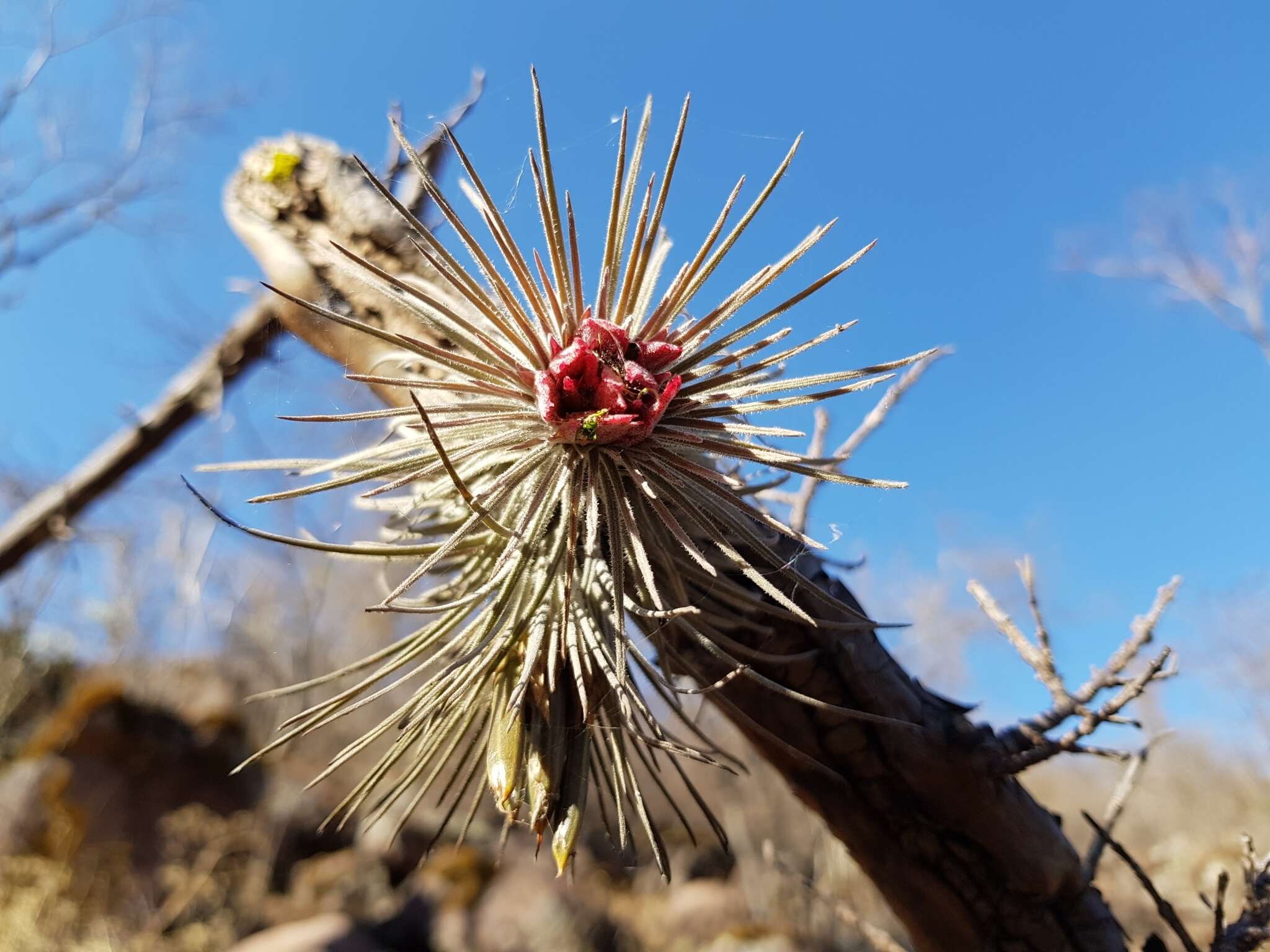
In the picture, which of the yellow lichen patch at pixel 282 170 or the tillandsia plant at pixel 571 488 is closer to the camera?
the tillandsia plant at pixel 571 488

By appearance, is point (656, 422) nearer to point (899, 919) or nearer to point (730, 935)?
point (899, 919)

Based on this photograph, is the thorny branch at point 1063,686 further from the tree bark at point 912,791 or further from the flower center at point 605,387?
the flower center at point 605,387

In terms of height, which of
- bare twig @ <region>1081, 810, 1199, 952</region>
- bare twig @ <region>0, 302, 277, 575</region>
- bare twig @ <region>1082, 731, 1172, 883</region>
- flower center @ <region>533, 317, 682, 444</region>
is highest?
bare twig @ <region>0, 302, 277, 575</region>

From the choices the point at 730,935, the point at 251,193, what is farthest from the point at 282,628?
the point at 251,193

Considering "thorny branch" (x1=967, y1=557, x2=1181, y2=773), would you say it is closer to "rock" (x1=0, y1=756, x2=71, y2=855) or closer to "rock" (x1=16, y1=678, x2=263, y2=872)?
"rock" (x1=16, y1=678, x2=263, y2=872)

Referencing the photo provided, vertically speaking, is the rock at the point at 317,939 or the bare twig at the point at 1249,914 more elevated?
the rock at the point at 317,939

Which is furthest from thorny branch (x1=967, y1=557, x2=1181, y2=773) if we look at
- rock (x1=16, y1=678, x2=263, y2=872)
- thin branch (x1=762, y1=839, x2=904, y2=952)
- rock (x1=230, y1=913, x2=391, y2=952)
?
rock (x1=16, y1=678, x2=263, y2=872)

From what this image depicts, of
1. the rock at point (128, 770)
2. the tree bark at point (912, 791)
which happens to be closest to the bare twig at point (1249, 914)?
the tree bark at point (912, 791)
